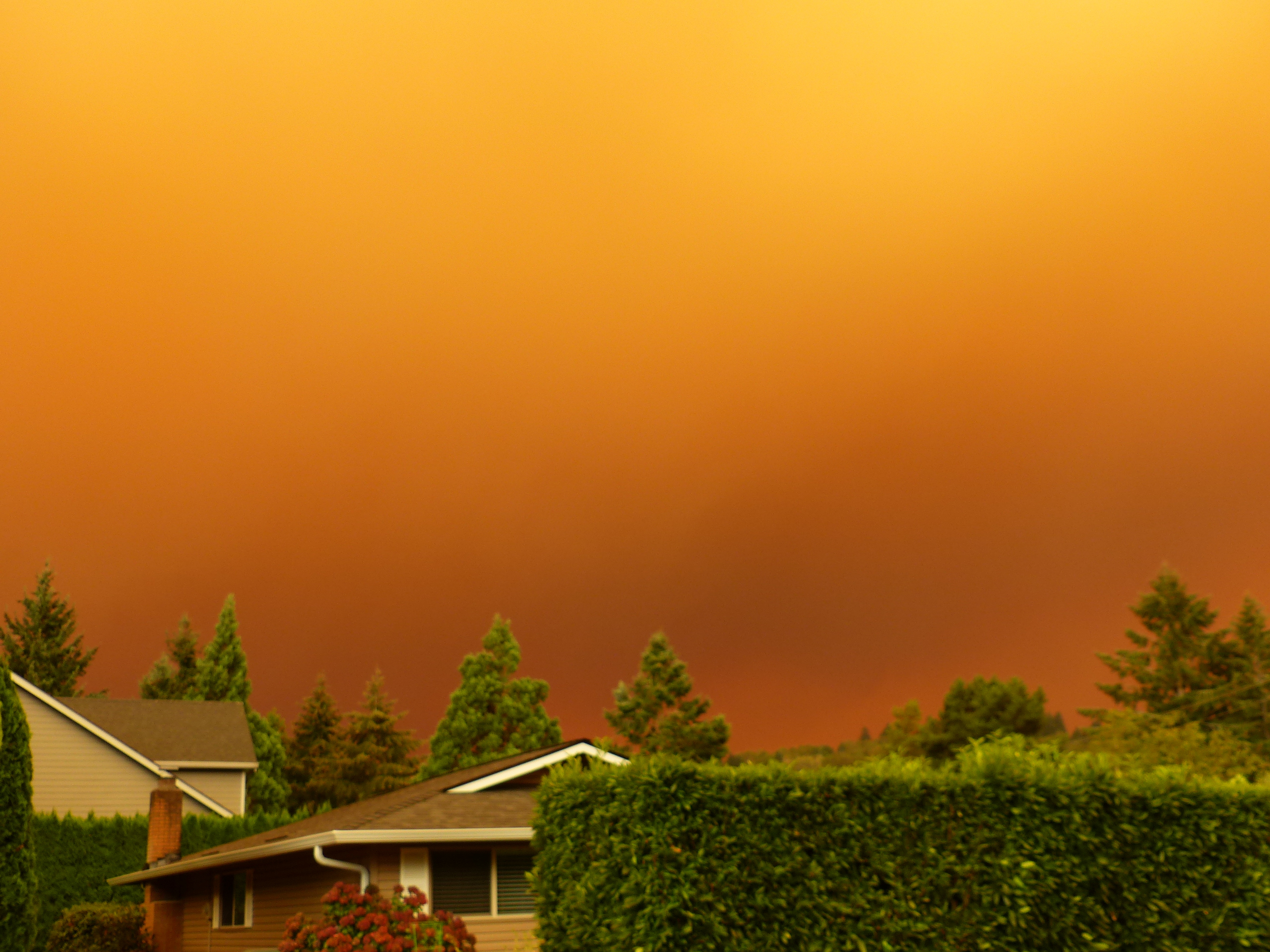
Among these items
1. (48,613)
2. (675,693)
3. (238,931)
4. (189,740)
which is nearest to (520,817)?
(238,931)

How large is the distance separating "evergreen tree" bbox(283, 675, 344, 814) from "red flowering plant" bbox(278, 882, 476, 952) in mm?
46677

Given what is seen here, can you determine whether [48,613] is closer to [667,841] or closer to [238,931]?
[238,931]

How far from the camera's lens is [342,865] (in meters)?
17.9

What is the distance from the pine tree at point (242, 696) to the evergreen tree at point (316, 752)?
1176 millimetres

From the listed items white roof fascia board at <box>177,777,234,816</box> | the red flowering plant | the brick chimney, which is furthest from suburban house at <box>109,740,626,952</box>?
white roof fascia board at <box>177,777,234,816</box>

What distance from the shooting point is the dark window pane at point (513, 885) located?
1916 cm

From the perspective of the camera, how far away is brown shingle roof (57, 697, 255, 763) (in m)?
38.5

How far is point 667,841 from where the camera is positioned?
10766 mm

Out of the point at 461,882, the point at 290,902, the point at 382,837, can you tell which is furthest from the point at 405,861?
the point at 290,902

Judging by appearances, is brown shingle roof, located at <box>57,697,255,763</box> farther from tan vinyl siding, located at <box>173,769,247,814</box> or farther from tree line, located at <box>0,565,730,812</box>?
tree line, located at <box>0,565,730,812</box>

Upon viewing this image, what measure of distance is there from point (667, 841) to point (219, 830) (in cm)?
2235

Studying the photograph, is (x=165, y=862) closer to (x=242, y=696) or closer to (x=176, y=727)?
(x=176, y=727)

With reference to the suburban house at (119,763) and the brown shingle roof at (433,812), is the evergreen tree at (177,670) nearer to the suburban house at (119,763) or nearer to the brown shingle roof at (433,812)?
the suburban house at (119,763)

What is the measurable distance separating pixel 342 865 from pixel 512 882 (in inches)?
119
